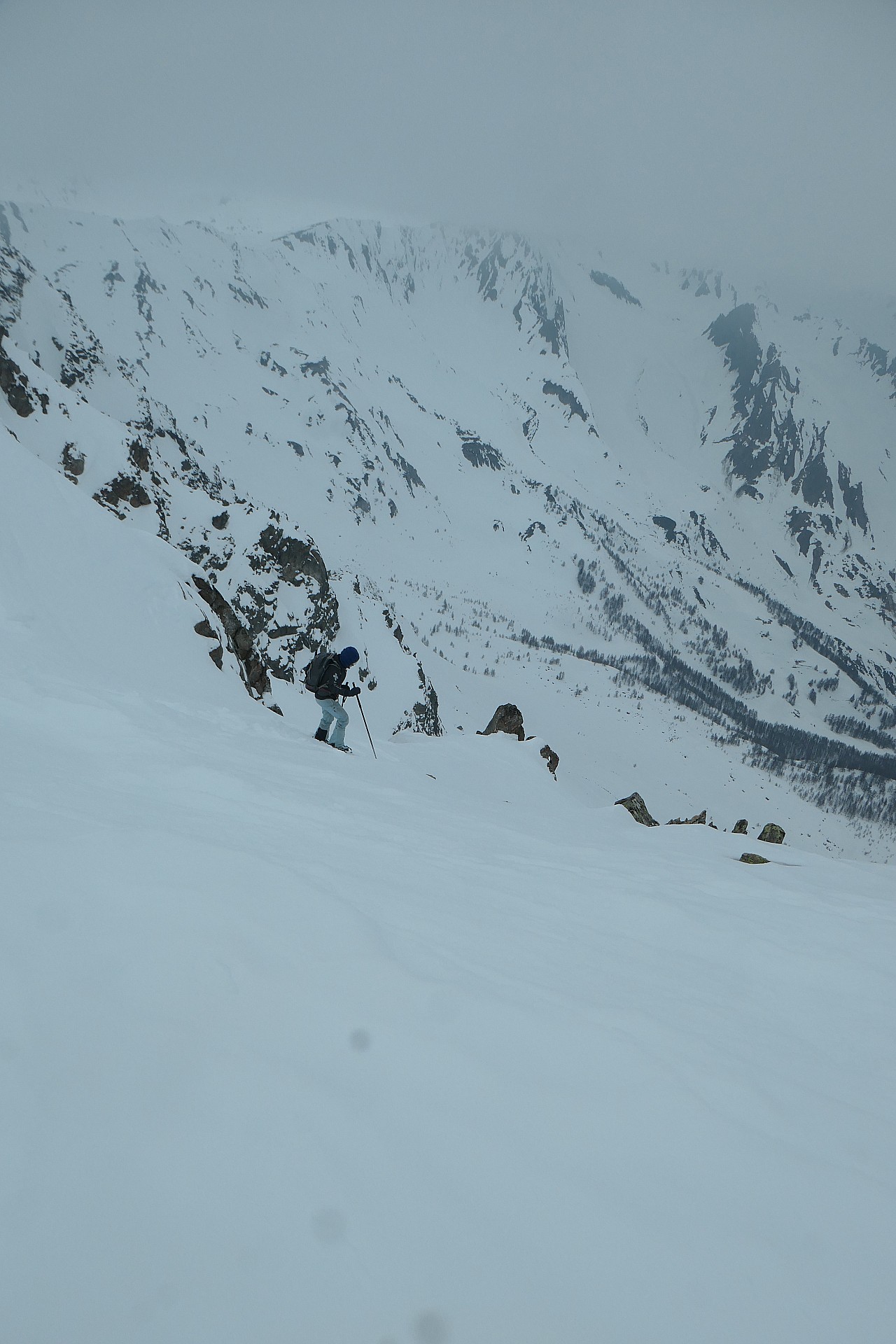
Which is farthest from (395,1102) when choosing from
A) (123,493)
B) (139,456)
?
(139,456)

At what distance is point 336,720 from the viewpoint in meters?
11.2

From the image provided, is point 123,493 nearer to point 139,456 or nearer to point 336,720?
point 139,456

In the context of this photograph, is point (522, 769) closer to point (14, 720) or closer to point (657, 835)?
point (657, 835)

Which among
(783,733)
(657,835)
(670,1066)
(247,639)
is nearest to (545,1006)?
(670,1066)

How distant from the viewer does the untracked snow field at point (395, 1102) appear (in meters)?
1.48

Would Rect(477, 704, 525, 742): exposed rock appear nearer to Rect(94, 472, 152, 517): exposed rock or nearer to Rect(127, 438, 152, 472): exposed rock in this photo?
Rect(94, 472, 152, 517): exposed rock

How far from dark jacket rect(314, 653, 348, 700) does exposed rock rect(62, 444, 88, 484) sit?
27.2m

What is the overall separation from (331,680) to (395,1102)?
8515 mm

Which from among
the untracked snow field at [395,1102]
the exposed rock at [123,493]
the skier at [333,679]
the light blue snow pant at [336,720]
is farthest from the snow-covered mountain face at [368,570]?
the untracked snow field at [395,1102]

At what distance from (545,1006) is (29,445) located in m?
36.7

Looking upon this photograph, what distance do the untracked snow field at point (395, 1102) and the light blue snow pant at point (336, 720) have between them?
6.11 meters

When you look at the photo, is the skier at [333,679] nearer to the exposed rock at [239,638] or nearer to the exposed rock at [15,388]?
the exposed rock at [239,638]

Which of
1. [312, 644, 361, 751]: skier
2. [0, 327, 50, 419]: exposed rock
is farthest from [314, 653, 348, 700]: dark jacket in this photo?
[0, 327, 50, 419]: exposed rock

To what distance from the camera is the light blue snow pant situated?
430 inches
